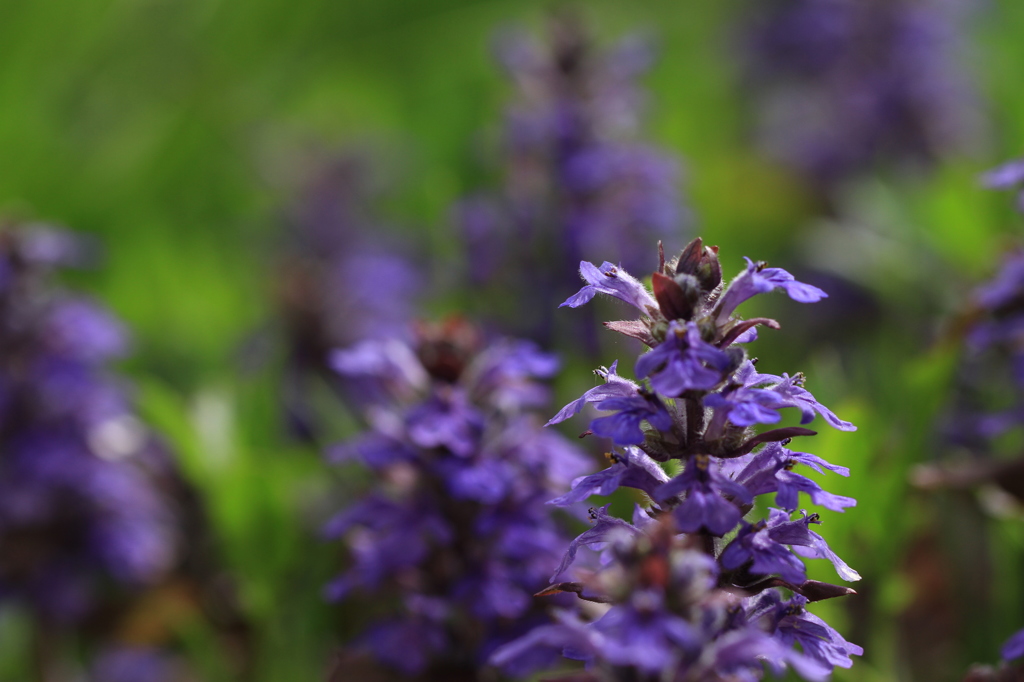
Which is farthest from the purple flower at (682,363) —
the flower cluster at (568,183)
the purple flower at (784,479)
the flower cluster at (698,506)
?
the flower cluster at (568,183)

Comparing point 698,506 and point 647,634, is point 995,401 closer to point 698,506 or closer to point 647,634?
point 698,506

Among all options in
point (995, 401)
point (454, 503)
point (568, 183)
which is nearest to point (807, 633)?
point (454, 503)

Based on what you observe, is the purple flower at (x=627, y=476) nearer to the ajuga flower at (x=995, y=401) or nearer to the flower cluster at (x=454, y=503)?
the flower cluster at (x=454, y=503)

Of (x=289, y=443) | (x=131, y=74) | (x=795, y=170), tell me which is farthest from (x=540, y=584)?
(x=131, y=74)

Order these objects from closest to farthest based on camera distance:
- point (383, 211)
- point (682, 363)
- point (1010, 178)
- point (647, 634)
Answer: point (647, 634) → point (682, 363) → point (1010, 178) → point (383, 211)

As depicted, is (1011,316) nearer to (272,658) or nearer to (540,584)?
(540,584)
